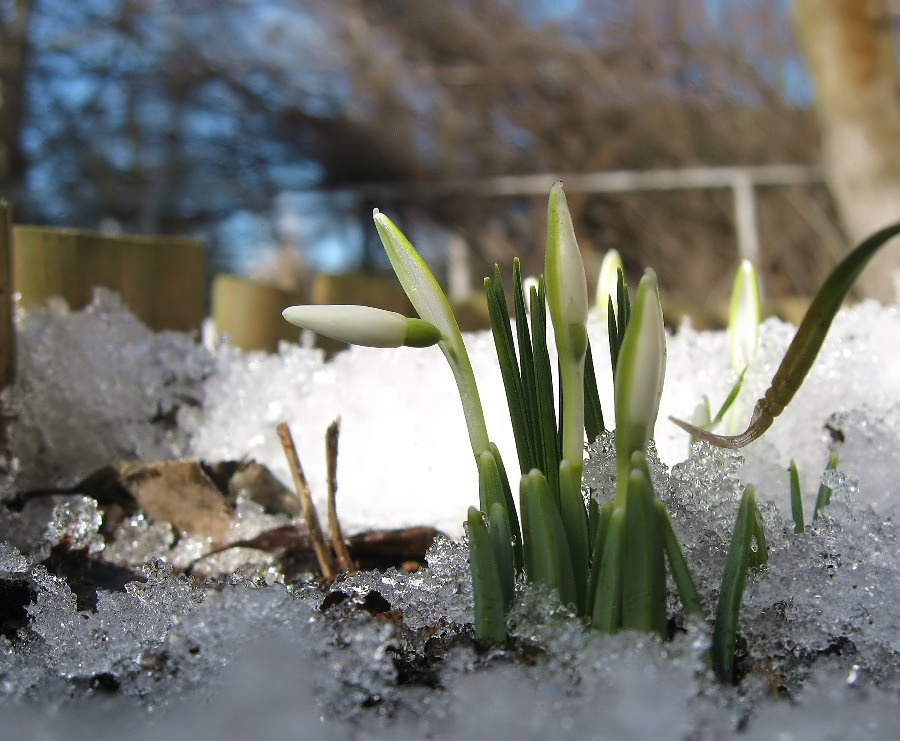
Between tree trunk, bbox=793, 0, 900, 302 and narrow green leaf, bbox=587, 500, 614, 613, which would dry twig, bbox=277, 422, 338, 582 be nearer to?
narrow green leaf, bbox=587, 500, 614, 613

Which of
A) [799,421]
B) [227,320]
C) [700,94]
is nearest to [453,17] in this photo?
[700,94]

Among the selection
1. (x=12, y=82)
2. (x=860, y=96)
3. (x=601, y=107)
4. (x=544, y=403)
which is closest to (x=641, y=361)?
(x=544, y=403)

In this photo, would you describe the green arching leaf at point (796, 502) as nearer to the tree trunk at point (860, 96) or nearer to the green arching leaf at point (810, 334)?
the green arching leaf at point (810, 334)

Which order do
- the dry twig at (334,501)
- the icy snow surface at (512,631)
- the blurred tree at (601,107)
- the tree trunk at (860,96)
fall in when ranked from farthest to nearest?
1. the blurred tree at (601,107)
2. the tree trunk at (860,96)
3. the dry twig at (334,501)
4. the icy snow surface at (512,631)

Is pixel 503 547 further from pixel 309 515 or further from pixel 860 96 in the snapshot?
pixel 860 96

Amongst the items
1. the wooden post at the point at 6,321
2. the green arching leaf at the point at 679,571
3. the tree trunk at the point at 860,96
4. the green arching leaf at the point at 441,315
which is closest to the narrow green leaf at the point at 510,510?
the green arching leaf at the point at 441,315
